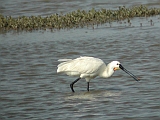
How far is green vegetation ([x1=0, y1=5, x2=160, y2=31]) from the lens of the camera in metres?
16.6

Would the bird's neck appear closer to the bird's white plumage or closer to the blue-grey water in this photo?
the bird's white plumage

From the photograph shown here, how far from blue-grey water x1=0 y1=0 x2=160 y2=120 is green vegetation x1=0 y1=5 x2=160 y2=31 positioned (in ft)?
1.58

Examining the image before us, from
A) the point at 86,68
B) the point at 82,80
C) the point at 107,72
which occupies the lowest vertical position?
the point at 82,80

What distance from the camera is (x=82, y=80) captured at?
10.8 meters

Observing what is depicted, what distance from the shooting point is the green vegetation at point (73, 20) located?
54.6 ft

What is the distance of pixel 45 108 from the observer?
8.57 meters

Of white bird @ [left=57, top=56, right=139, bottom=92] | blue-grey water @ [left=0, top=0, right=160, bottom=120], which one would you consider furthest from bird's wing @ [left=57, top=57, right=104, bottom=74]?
blue-grey water @ [left=0, top=0, right=160, bottom=120]

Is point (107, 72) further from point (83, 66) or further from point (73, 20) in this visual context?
point (73, 20)

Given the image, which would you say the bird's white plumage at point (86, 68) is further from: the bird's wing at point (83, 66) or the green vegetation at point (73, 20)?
the green vegetation at point (73, 20)

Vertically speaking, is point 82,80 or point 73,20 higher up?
point 73,20

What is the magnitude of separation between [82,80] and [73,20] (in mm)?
6183

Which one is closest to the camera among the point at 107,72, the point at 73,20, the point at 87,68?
the point at 87,68

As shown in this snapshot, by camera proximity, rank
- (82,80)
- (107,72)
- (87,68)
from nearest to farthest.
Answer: (87,68) < (107,72) < (82,80)

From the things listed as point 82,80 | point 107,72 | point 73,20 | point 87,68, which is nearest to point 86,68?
point 87,68
